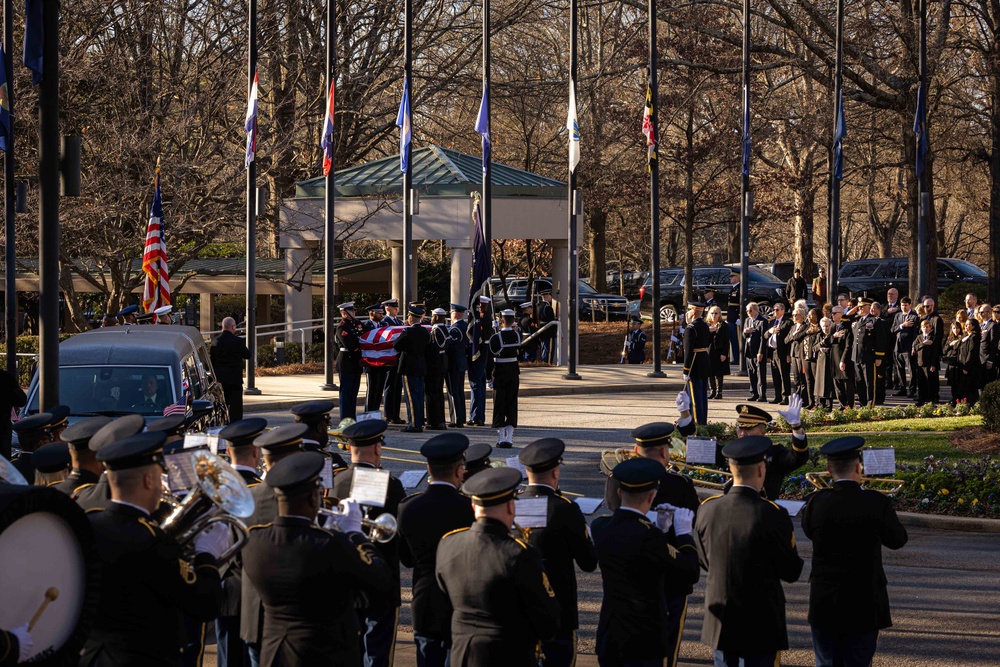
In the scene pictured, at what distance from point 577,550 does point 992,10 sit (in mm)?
31361

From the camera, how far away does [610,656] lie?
6418mm

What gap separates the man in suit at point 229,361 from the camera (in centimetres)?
1900

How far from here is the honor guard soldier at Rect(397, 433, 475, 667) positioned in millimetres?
6629

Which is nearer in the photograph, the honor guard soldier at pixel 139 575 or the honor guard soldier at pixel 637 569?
the honor guard soldier at pixel 139 575

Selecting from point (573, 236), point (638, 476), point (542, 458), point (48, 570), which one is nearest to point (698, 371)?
point (573, 236)

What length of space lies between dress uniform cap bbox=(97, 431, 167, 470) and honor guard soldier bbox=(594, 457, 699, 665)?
7.28 feet

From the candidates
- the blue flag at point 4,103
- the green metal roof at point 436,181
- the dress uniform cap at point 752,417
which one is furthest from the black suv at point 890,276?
the dress uniform cap at point 752,417

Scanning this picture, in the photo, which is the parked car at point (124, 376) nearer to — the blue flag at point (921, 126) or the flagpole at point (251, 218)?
the flagpole at point (251, 218)

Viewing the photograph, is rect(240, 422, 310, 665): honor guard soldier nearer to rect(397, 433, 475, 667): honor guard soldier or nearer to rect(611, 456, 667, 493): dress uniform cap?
rect(397, 433, 475, 667): honor guard soldier

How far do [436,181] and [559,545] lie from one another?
26645mm

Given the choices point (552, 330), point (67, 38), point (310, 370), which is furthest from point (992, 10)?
point (67, 38)

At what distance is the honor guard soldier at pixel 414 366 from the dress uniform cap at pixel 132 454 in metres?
14.1

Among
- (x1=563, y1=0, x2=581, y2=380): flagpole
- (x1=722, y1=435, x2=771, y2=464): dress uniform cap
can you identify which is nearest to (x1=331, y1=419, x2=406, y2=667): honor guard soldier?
(x1=722, y1=435, x2=771, y2=464): dress uniform cap

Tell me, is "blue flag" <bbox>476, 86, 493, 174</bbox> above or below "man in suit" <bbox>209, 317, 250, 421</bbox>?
above
